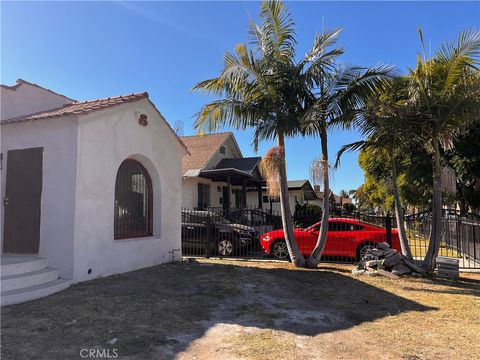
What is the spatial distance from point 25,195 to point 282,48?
7464mm

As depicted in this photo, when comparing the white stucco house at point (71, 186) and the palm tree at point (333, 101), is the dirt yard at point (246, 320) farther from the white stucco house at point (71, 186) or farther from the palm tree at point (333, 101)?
the palm tree at point (333, 101)

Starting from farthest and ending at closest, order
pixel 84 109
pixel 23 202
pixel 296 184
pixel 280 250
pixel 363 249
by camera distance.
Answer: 1. pixel 296 184
2. pixel 280 250
3. pixel 363 249
4. pixel 23 202
5. pixel 84 109

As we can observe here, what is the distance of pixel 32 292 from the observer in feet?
21.5

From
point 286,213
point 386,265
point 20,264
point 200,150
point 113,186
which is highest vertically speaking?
point 200,150

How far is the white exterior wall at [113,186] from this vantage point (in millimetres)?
8039

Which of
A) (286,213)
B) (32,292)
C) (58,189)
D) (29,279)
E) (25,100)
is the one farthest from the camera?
(286,213)

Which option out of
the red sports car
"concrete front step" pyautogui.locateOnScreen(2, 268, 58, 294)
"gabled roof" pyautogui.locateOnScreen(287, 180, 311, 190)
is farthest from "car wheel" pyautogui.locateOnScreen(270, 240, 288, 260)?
"gabled roof" pyautogui.locateOnScreen(287, 180, 311, 190)

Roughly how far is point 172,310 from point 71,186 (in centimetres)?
357

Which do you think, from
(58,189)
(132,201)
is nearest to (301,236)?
(132,201)

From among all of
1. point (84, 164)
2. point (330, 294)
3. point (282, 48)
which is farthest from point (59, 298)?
point (282, 48)

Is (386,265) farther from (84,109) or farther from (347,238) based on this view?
(84,109)

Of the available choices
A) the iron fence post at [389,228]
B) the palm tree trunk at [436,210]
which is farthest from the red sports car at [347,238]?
the palm tree trunk at [436,210]

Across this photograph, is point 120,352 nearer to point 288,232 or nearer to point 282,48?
point 288,232

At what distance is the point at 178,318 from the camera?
18.9ft
